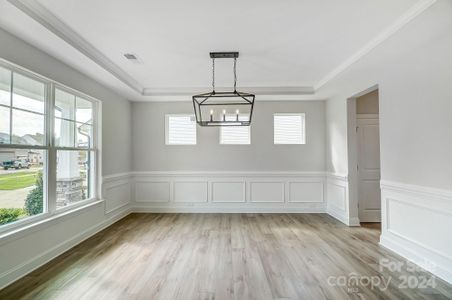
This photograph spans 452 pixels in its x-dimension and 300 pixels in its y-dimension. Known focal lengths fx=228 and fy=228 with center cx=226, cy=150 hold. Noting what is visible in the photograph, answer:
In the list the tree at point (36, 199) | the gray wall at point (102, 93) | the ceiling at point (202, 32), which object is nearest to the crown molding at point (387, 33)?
the ceiling at point (202, 32)

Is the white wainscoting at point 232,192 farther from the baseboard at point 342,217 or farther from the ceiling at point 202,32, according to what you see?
the ceiling at point 202,32

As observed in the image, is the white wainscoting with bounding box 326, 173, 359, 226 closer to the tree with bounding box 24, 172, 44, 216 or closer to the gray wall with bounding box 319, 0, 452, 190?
the gray wall with bounding box 319, 0, 452, 190

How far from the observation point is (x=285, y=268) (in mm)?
2715

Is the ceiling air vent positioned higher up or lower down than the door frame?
higher up

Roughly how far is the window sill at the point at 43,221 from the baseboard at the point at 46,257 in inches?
13.1

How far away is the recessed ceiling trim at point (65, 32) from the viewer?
2.08 meters

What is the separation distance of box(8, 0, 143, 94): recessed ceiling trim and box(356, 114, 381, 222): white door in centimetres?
459

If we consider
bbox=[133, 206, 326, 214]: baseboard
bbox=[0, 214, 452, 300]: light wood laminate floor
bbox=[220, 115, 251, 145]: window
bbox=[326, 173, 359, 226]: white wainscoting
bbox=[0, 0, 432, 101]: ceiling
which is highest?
bbox=[0, 0, 432, 101]: ceiling

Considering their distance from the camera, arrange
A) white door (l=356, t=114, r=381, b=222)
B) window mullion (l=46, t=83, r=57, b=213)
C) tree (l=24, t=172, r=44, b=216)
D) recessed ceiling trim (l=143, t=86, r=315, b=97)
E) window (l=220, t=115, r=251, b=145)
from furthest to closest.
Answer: window (l=220, t=115, r=251, b=145), recessed ceiling trim (l=143, t=86, r=315, b=97), white door (l=356, t=114, r=381, b=222), window mullion (l=46, t=83, r=57, b=213), tree (l=24, t=172, r=44, b=216)

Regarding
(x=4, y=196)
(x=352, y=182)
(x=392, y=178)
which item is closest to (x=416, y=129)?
(x=392, y=178)

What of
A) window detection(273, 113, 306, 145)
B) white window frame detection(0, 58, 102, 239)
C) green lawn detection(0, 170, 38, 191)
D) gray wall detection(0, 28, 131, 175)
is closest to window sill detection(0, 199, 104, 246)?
white window frame detection(0, 58, 102, 239)

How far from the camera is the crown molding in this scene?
2.09 meters

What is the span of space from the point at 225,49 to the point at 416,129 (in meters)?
2.60

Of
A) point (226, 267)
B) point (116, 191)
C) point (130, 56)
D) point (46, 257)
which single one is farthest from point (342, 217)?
point (46, 257)
